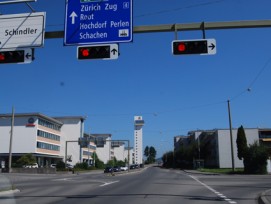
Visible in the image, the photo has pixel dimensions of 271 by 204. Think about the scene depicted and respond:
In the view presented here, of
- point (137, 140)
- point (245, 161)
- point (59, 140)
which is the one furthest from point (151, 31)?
point (137, 140)

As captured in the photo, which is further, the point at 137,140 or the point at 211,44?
the point at 137,140

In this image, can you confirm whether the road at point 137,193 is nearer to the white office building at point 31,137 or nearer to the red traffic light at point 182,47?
the red traffic light at point 182,47

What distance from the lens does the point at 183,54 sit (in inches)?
613

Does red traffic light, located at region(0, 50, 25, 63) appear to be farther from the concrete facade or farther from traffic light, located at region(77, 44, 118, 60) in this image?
the concrete facade

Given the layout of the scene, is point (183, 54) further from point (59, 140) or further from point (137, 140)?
point (137, 140)

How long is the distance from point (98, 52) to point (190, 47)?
141 inches

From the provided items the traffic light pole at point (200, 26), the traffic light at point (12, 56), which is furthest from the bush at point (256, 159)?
the traffic light at point (12, 56)

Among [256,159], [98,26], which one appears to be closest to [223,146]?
[256,159]

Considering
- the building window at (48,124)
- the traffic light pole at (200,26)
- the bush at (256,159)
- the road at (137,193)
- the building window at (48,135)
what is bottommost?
the road at (137,193)

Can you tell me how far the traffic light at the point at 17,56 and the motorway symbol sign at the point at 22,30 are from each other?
0.22m

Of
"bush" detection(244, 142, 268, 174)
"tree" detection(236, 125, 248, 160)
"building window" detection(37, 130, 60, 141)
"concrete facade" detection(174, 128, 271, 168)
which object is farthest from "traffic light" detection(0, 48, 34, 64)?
"building window" detection(37, 130, 60, 141)

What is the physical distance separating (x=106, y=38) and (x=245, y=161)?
42.2m

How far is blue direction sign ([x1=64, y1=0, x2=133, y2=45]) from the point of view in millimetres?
15805

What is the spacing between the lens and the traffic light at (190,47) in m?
15.5
